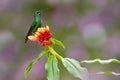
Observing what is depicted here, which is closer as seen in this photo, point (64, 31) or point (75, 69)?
point (75, 69)

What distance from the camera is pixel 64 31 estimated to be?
14.0 ft

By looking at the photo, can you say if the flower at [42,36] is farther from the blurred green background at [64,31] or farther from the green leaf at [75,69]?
the blurred green background at [64,31]

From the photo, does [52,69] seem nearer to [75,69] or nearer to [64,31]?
Answer: [75,69]

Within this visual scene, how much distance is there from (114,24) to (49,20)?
1.77ft

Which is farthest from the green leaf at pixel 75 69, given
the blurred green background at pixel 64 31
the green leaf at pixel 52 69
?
the blurred green background at pixel 64 31

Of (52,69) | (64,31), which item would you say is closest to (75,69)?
(52,69)

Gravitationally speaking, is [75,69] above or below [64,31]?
above

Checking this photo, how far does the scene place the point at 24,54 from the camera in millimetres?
4168

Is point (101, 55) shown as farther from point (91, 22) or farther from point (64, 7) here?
point (64, 7)

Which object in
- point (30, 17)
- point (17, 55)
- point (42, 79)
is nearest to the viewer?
point (42, 79)

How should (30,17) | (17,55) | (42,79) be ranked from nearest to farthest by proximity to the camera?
(42,79) → (17,55) → (30,17)

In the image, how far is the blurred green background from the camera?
13.3 feet

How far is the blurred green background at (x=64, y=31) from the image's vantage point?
13.3ft

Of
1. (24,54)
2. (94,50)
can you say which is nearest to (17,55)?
(24,54)
